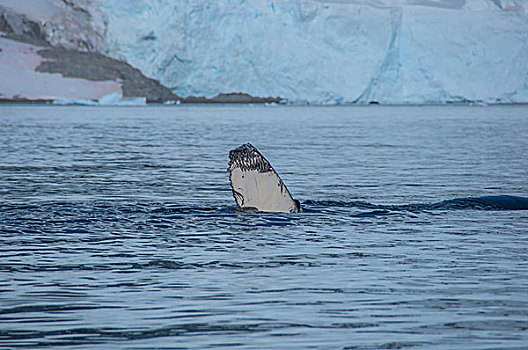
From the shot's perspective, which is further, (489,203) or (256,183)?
(489,203)

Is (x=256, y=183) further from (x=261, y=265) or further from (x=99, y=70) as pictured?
(x=99, y=70)

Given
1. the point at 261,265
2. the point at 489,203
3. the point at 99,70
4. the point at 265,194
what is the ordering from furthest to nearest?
1. the point at 99,70
2. the point at 489,203
3. the point at 265,194
4. the point at 261,265

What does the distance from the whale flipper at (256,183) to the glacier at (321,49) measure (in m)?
54.4

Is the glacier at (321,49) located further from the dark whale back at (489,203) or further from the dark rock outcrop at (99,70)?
the dark whale back at (489,203)

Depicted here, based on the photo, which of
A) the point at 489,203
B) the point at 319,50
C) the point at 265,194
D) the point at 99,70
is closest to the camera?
the point at 265,194

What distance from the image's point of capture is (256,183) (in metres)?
9.91

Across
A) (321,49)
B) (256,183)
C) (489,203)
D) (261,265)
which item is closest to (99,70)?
(321,49)

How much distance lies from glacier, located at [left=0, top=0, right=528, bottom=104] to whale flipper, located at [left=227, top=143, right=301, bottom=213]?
178 feet

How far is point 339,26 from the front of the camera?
6625cm

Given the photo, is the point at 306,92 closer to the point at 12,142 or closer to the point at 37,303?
the point at 12,142

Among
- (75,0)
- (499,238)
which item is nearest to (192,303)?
(499,238)

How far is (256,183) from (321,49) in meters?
57.0

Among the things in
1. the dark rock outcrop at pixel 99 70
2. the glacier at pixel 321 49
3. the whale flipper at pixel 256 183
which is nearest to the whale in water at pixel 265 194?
the whale flipper at pixel 256 183

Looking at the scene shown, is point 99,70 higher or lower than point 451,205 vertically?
higher
